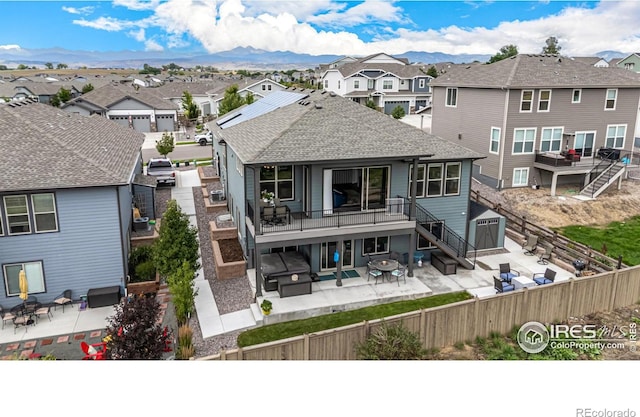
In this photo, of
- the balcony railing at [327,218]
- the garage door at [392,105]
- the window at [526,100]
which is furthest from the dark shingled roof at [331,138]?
the garage door at [392,105]

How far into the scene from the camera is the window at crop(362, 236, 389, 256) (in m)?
17.4

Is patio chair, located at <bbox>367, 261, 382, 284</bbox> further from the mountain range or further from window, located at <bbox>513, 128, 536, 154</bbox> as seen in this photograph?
window, located at <bbox>513, 128, 536, 154</bbox>

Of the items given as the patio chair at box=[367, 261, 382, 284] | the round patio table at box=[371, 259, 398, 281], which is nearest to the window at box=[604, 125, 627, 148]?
the round patio table at box=[371, 259, 398, 281]

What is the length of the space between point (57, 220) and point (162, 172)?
51.1 feet

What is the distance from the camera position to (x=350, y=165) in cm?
1573

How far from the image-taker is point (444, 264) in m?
17.0

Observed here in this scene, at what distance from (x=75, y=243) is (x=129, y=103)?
143ft

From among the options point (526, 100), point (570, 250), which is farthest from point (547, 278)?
point (526, 100)

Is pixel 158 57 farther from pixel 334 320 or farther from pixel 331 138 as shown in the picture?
pixel 334 320

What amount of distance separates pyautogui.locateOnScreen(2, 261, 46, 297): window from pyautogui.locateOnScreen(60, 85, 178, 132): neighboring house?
41.3 m

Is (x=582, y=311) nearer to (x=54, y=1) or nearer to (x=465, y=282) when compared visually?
(x=465, y=282)
